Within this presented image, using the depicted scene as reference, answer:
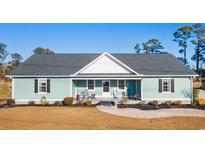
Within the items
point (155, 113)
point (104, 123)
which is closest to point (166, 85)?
point (155, 113)

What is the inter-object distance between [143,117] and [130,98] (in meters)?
7.38

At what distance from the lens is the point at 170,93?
16703 millimetres

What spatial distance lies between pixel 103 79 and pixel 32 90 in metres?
7.55

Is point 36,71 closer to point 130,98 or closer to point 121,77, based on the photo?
point 121,77

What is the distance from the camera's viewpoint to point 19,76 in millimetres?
16406

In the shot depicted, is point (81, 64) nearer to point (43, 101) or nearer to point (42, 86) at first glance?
point (42, 86)

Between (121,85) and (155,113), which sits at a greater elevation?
(121,85)

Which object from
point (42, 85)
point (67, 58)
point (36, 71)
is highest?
point (67, 58)

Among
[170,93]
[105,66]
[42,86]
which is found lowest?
[170,93]

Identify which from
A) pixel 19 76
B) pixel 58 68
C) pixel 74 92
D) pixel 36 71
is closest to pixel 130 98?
pixel 74 92

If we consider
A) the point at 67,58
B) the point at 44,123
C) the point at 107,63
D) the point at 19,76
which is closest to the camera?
the point at 44,123

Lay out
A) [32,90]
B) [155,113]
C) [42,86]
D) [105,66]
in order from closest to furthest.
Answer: [155,113], [32,90], [42,86], [105,66]

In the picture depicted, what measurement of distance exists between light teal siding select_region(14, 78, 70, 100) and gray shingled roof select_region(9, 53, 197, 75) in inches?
33.7

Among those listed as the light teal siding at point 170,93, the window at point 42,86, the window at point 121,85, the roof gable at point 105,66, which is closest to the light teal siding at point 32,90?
the window at point 42,86
